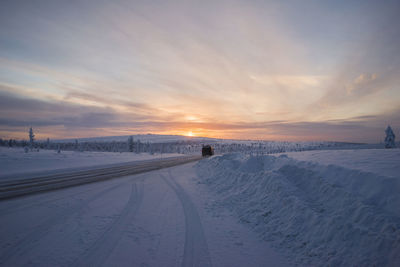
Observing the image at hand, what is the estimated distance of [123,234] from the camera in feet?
17.2

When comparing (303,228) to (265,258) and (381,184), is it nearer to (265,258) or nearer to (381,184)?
(265,258)

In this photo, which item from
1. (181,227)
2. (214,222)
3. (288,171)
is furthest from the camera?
(288,171)

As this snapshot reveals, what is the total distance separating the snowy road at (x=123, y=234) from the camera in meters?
4.16

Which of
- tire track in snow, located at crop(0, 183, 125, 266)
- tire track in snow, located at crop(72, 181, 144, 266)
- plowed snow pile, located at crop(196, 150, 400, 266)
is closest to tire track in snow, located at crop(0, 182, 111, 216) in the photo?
tire track in snow, located at crop(0, 183, 125, 266)

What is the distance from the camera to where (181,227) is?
5852 millimetres

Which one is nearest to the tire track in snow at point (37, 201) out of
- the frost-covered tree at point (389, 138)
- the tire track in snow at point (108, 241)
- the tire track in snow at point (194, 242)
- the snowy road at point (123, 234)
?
the snowy road at point (123, 234)

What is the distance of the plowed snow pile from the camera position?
3.71 meters

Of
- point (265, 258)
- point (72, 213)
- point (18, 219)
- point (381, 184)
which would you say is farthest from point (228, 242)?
point (18, 219)

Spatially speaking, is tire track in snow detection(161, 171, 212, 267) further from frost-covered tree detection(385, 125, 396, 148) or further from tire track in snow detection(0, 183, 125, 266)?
frost-covered tree detection(385, 125, 396, 148)

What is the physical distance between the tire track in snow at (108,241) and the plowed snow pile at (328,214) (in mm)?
3903

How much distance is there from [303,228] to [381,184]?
7.35 ft

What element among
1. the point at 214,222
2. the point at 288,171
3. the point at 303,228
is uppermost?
the point at 288,171

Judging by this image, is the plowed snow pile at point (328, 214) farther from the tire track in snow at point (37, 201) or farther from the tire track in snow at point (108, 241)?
the tire track in snow at point (37, 201)

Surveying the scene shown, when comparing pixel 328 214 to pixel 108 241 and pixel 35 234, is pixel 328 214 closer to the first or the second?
pixel 108 241
